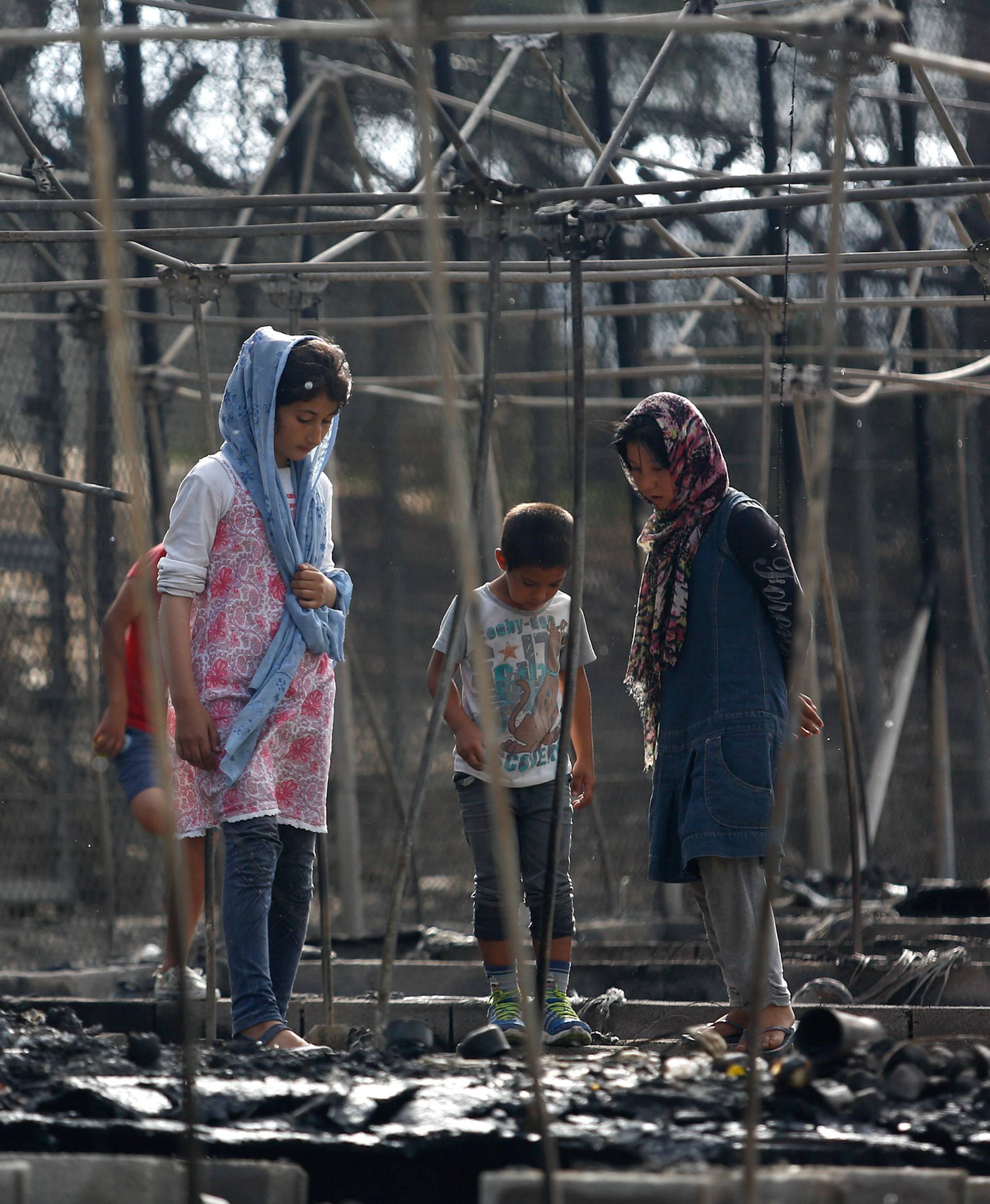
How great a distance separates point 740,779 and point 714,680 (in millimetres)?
228

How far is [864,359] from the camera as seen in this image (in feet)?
27.8

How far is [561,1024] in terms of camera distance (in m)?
3.59

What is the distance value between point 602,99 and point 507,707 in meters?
4.89

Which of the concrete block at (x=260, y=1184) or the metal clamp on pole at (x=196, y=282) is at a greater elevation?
the metal clamp on pole at (x=196, y=282)

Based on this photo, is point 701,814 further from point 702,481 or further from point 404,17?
point 404,17

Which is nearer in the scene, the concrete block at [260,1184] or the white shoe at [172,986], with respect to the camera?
the concrete block at [260,1184]

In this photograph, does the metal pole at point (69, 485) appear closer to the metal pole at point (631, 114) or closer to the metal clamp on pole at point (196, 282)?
the metal clamp on pole at point (196, 282)

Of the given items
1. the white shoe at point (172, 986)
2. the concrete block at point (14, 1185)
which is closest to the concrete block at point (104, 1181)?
the concrete block at point (14, 1185)

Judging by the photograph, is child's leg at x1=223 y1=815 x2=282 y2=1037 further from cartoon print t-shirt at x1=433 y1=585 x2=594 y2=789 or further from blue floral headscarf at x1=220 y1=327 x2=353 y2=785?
cartoon print t-shirt at x1=433 y1=585 x2=594 y2=789

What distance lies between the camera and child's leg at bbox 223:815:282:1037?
3316mm

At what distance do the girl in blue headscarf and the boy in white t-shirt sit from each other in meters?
0.39

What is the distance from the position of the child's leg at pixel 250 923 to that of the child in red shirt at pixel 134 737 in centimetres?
99

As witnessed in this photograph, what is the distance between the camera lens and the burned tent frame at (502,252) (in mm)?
2051

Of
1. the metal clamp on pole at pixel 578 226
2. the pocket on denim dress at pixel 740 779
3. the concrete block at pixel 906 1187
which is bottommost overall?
the concrete block at pixel 906 1187
